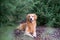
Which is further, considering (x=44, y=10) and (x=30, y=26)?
(x=44, y=10)

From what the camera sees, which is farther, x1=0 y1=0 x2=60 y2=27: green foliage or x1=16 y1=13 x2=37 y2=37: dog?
x1=0 y1=0 x2=60 y2=27: green foliage

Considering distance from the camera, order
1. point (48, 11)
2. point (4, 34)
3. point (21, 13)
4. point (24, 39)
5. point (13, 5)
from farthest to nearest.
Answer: point (48, 11)
point (21, 13)
point (24, 39)
point (13, 5)
point (4, 34)

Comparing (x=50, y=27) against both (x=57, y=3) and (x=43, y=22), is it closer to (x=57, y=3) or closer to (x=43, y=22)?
(x=43, y=22)

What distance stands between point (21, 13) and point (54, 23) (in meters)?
1.81

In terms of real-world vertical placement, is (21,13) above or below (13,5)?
below

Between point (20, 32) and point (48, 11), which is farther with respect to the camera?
point (48, 11)

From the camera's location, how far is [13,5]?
6559 millimetres

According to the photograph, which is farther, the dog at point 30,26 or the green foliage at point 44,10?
the green foliage at point 44,10

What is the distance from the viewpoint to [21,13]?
9.06 metres

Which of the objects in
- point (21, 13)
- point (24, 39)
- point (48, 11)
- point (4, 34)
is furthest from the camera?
point (48, 11)

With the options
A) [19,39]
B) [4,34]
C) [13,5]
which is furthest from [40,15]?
[4,34]

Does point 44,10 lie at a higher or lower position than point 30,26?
higher

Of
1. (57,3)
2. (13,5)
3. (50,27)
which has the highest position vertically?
(13,5)

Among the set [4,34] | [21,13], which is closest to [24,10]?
[21,13]
